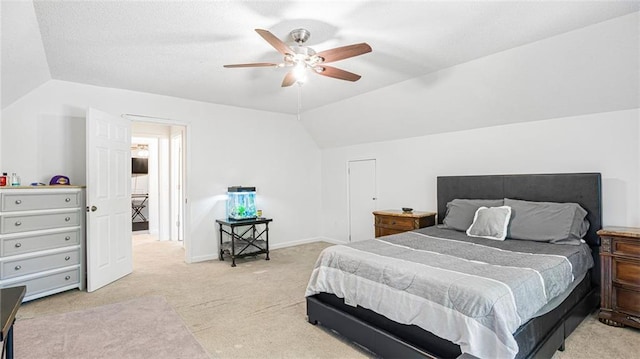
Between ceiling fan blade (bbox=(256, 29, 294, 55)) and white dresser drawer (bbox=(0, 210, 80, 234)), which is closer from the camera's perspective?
ceiling fan blade (bbox=(256, 29, 294, 55))

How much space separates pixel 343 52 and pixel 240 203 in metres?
3.41

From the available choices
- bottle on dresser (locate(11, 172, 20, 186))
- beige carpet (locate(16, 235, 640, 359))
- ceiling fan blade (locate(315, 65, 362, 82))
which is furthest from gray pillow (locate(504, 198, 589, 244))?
bottle on dresser (locate(11, 172, 20, 186))

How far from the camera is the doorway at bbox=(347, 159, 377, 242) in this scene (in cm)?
553

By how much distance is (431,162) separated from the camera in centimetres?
466

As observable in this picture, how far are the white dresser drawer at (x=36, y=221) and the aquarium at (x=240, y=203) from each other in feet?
6.52

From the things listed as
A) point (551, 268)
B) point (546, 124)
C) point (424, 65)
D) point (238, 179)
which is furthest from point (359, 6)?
point (238, 179)

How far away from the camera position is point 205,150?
4.99 meters

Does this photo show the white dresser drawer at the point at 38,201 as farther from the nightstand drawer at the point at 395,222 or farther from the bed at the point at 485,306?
the nightstand drawer at the point at 395,222

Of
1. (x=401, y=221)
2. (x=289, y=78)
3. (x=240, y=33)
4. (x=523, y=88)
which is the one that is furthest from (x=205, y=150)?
(x=523, y=88)

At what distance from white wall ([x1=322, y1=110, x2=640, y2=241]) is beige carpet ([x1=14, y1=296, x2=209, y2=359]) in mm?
3579

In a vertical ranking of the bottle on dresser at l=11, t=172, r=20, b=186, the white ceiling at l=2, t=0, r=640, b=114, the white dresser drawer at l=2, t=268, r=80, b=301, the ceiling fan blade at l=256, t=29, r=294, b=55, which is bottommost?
the white dresser drawer at l=2, t=268, r=80, b=301

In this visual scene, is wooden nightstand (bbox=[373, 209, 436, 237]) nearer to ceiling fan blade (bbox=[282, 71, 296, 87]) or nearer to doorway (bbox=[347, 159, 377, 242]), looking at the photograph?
doorway (bbox=[347, 159, 377, 242])

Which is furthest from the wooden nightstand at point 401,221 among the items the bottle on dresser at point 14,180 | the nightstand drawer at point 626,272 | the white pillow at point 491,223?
the bottle on dresser at point 14,180

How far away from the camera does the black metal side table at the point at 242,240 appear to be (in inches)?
186
